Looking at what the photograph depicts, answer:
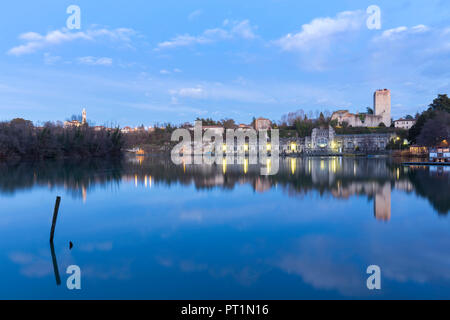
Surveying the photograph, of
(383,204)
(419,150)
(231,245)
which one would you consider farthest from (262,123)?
(231,245)

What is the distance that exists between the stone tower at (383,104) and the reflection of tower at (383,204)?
71691 millimetres

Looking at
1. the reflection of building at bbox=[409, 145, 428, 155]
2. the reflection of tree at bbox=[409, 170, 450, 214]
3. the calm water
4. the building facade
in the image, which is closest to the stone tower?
the building facade

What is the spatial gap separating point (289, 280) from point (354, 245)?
7.17 ft

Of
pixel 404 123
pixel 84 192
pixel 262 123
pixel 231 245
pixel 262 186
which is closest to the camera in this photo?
pixel 231 245

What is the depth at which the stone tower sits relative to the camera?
75.4 meters

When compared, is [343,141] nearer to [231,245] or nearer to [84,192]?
[84,192]

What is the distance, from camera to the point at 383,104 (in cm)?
7638

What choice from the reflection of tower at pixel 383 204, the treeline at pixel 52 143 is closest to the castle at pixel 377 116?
the treeline at pixel 52 143

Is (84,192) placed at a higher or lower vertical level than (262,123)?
lower

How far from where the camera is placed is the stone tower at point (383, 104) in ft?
247

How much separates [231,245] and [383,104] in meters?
81.9

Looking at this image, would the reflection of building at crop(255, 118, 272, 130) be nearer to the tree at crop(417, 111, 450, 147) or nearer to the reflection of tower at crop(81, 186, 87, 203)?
the tree at crop(417, 111, 450, 147)

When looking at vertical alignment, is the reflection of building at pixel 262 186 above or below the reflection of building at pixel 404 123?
below

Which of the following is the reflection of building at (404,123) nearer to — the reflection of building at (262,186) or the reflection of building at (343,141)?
the reflection of building at (343,141)
